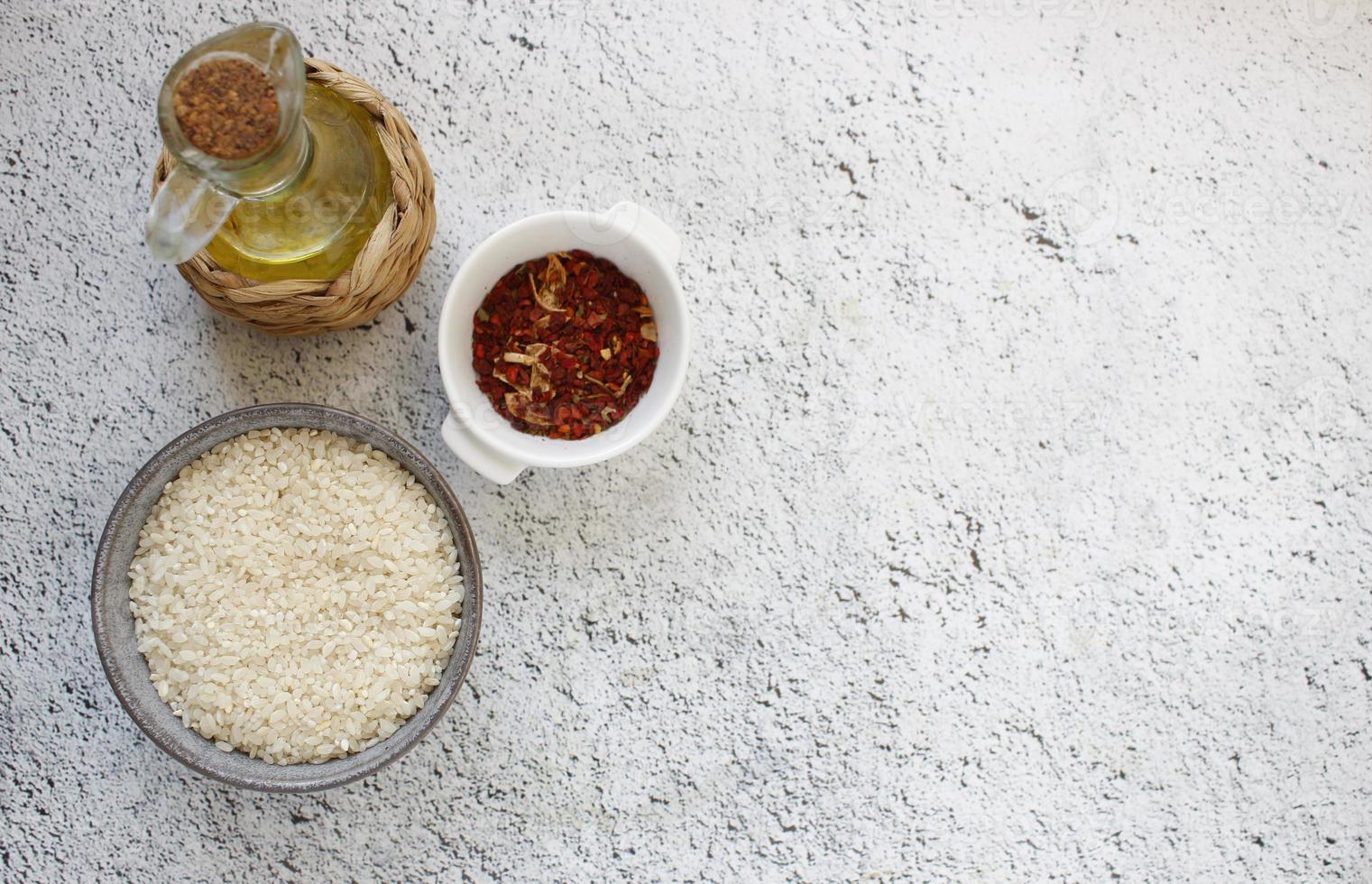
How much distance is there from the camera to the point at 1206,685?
43.1 inches

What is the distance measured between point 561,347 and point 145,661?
0.48m

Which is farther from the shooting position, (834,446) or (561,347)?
(834,446)

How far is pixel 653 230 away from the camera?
37.2 inches

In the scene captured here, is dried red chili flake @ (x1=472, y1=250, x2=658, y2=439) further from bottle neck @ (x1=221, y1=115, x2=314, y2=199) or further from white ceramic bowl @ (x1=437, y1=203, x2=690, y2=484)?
bottle neck @ (x1=221, y1=115, x2=314, y2=199)

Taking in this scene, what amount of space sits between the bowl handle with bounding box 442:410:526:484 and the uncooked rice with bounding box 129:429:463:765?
0.07 meters

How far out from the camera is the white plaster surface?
1.01m

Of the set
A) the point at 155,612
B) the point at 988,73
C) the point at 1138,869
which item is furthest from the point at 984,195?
the point at 155,612

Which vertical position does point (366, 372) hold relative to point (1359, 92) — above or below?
below

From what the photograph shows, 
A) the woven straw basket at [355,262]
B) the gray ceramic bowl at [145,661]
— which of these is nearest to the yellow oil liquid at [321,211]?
the woven straw basket at [355,262]

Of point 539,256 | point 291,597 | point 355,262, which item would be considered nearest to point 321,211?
point 355,262

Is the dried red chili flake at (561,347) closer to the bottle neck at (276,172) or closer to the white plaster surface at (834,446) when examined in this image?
the white plaster surface at (834,446)

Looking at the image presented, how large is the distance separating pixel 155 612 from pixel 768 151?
2.48ft

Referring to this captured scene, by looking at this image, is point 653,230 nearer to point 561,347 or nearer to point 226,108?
point 561,347

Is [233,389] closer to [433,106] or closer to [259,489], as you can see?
[259,489]
